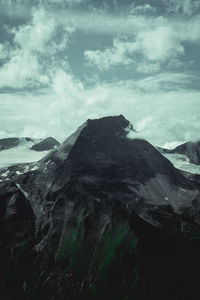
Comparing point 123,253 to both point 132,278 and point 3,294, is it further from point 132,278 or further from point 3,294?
point 3,294

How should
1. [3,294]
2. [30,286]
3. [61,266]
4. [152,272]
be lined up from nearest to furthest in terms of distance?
[3,294] → [30,286] → [152,272] → [61,266]

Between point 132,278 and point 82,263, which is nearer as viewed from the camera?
point 132,278

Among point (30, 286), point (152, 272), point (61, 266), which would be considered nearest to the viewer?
point (30, 286)

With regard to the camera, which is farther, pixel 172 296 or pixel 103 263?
pixel 103 263

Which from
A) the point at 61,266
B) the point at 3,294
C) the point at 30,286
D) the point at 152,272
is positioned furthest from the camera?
the point at 61,266

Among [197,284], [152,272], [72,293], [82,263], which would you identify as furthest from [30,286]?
[197,284]

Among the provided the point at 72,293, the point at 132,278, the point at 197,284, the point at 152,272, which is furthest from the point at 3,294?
the point at 197,284

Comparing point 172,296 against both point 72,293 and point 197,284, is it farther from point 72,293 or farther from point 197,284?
point 72,293

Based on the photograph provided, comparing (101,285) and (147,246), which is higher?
(147,246)

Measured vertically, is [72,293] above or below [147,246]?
below
